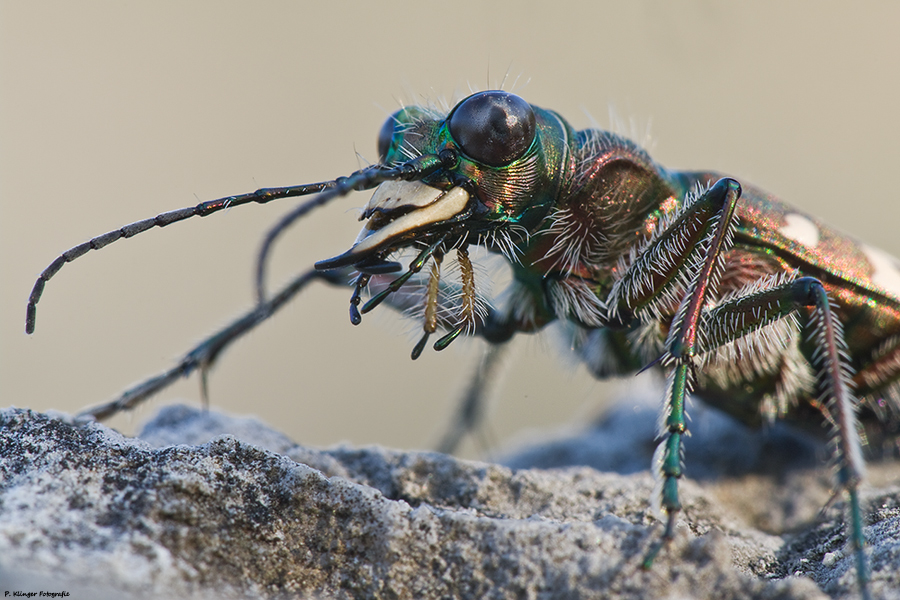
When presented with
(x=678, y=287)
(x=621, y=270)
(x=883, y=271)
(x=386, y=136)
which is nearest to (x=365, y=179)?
(x=386, y=136)

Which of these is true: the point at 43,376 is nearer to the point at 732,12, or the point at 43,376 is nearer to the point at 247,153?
the point at 247,153

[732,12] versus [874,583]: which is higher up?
[732,12]

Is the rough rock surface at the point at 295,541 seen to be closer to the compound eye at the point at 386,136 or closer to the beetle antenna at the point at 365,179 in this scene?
the beetle antenna at the point at 365,179

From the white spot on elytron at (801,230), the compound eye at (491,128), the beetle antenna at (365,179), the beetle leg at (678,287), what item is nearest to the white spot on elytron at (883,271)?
the white spot on elytron at (801,230)

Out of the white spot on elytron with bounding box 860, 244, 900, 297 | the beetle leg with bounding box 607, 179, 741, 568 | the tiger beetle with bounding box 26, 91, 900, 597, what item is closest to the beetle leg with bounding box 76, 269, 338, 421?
the tiger beetle with bounding box 26, 91, 900, 597

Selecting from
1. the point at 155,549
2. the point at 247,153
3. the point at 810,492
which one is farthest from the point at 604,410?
the point at 247,153

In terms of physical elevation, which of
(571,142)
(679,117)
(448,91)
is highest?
(679,117)

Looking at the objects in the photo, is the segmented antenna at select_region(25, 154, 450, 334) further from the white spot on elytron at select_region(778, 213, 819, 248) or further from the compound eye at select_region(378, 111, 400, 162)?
the white spot on elytron at select_region(778, 213, 819, 248)

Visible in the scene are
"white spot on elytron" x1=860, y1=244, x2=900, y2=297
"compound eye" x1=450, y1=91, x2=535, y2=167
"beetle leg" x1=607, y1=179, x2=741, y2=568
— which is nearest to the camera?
"beetle leg" x1=607, y1=179, x2=741, y2=568
